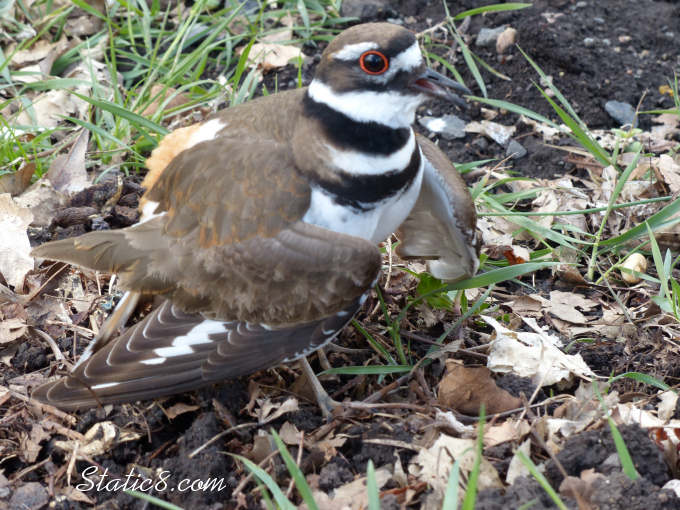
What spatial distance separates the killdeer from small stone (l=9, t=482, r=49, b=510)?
333 millimetres

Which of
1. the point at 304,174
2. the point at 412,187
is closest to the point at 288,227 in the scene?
the point at 304,174

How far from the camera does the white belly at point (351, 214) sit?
3.39 m

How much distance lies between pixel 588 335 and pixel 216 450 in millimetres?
1861

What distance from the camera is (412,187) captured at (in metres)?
3.62

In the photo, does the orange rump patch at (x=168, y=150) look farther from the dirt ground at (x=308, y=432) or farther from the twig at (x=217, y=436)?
the twig at (x=217, y=436)

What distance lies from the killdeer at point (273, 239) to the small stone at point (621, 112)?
2.17m

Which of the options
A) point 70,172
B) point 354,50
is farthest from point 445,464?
point 70,172

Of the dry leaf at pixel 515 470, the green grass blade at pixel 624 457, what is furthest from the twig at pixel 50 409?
the green grass blade at pixel 624 457

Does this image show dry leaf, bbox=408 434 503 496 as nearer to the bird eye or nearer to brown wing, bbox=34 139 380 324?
brown wing, bbox=34 139 380 324

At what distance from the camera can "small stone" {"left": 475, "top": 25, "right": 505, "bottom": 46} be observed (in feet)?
18.5

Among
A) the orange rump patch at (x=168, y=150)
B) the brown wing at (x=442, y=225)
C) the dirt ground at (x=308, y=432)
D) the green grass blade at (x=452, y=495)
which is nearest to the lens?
the green grass blade at (x=452, y=495)

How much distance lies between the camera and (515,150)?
516 centimetres

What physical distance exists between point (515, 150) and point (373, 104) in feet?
6.59

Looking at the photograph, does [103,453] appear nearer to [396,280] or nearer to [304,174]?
[304,174]
